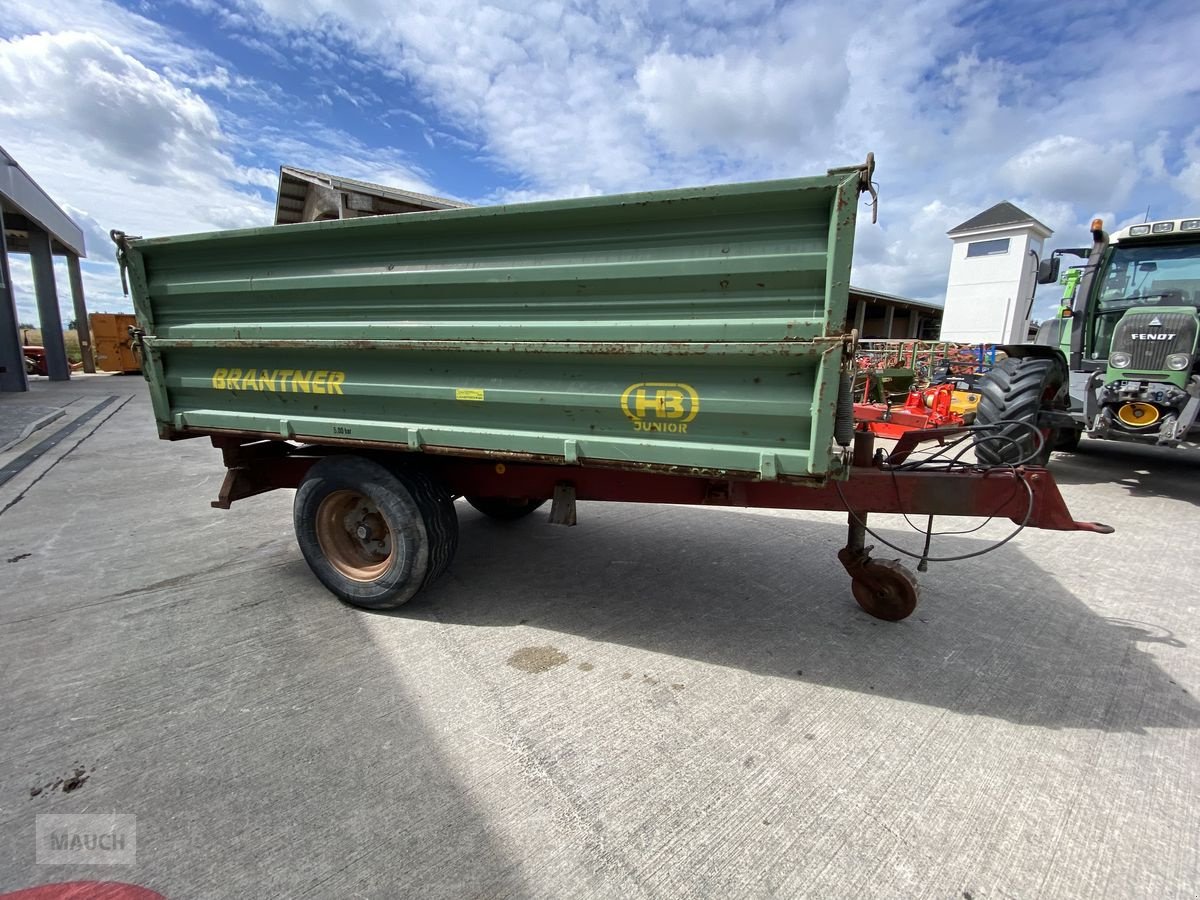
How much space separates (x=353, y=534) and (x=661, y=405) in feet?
7.25

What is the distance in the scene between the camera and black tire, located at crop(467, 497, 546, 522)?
4637 millimetres

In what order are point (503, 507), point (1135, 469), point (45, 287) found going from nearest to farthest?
point (503, 507) < point (1135, 469) < point (45, 287)

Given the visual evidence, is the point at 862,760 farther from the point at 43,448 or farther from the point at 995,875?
the point at 43,448

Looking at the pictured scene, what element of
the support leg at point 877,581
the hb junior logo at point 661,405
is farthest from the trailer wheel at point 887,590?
the hb junior logo at point 661,405

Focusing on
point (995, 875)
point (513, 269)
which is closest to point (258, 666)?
point (513, 269)

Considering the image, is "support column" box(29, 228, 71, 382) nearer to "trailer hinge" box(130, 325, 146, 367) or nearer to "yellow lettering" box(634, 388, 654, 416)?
"trailer hinge" box(130, 325, 146, 367)

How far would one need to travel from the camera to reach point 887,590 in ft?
10.1

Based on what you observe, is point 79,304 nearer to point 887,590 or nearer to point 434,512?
point 434,512

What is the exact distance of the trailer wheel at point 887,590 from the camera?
304 cm

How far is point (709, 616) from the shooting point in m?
3.22

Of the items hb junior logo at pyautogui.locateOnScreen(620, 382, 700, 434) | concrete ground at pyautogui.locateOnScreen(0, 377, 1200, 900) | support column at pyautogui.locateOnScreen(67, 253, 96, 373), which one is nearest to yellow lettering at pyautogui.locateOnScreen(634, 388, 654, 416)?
hb junior logo at pyautogui.locateOnScreen(620, 382, 700, 434)

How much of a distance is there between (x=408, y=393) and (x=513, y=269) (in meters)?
0.86

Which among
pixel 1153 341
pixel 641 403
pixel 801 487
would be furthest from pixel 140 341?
pixel 1153 341

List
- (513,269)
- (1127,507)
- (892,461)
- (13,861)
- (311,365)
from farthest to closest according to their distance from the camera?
(1127,507) < (311,365) < (892,461) < (513,269) < (13,861)
